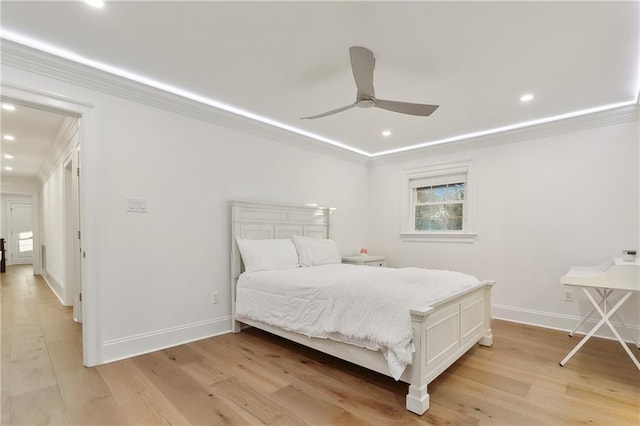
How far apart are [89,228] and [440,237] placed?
4.28 metres

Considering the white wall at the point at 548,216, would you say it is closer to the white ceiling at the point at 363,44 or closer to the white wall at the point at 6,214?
the white ceiling at the point at 363,44

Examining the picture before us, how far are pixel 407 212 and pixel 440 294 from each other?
2834 mm

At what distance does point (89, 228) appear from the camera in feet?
8.41

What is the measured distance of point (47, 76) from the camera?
7.79ft

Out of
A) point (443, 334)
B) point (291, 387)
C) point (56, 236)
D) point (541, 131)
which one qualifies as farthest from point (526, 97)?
point (56, 236)

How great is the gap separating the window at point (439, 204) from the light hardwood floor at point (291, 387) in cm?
179

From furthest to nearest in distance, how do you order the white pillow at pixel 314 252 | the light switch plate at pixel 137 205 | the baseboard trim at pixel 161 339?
1. the white pillow at pixel 314 252
2. the light switch plate at pixel 137 205
3. the baseboard trim at pixel 161 339

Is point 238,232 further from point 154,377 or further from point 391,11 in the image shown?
point 391,11

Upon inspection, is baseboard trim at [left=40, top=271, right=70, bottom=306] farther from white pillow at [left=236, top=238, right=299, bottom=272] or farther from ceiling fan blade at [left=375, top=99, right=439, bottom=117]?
ceiling fan blade at [left=375, top=99, right=439, bottom=117]

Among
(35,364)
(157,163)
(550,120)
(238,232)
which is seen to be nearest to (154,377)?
(35,364)

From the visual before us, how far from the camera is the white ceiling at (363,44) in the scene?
6.13 ft

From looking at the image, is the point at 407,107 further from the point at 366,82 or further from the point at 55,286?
the point at 55,286

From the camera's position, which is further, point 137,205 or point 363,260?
point 363,260

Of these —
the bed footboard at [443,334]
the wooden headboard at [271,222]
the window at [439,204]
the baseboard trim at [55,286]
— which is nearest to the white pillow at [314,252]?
the wooden headboard at [271,222]
